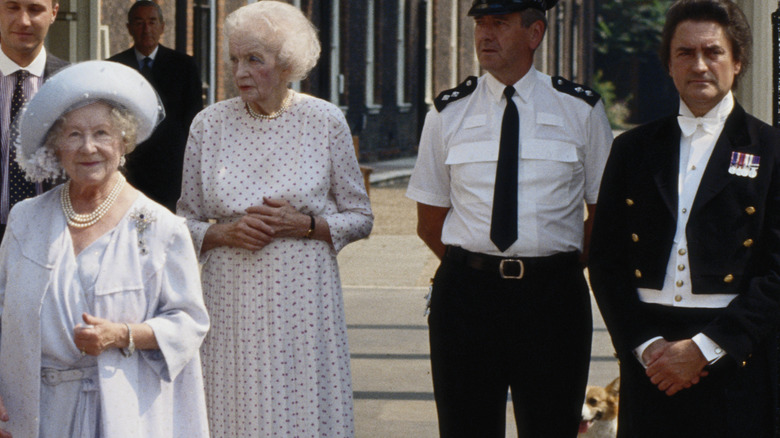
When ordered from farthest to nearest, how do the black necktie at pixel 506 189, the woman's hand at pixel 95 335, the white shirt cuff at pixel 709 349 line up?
the black necktie at pixel 506 189
the white shirt cuff at pixel 709 349
the woman's hand at pixel 95 335

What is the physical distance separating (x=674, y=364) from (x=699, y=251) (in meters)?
0.32

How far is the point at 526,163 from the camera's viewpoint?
401 centimetres

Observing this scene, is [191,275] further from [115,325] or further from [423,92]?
[423,92]

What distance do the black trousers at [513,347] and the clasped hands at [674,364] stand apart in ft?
1.82

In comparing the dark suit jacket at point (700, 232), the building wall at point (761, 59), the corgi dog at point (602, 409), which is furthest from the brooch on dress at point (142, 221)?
the corgi dog at point (602, 409)

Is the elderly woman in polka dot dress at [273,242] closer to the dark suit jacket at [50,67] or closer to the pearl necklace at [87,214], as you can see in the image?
the dark suit jacket at [50,67]

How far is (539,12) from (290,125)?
2.96 feet

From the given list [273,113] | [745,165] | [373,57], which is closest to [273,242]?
[273,113]

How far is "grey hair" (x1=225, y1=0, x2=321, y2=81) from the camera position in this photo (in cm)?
399

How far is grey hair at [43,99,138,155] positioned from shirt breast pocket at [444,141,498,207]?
3.85ft

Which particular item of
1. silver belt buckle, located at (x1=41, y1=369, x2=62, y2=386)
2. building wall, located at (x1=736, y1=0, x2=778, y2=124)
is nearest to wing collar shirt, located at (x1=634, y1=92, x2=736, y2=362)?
building wall, located at (x1=736, y1=0, x2=778, y2=124)

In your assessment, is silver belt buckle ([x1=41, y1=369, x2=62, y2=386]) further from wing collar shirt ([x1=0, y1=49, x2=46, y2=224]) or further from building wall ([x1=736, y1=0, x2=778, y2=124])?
building wall ([x1=736, y1=0, x2=778, y2=124])

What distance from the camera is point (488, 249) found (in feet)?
13.1

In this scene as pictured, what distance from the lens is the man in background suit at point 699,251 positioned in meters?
3.40
